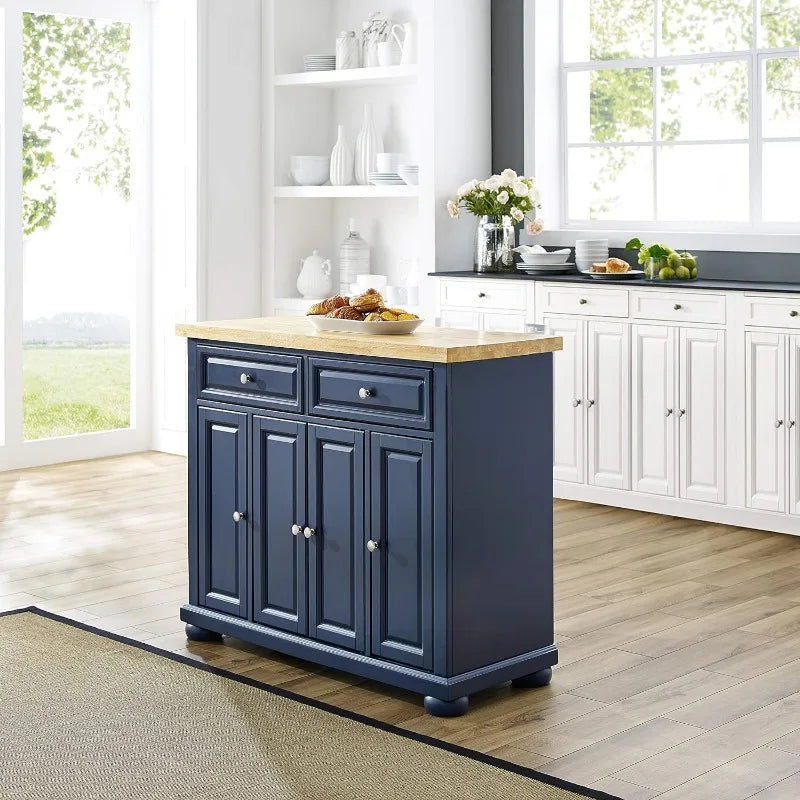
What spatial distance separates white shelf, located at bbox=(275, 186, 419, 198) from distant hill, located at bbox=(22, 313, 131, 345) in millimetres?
1119

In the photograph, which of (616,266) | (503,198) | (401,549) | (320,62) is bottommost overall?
(401,549)

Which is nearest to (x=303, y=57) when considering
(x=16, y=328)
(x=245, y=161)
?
(x=245, y=161)

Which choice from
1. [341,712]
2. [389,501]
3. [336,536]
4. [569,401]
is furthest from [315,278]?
[341,712]

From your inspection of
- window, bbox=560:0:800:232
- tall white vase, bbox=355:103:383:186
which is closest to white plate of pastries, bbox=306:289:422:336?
window, bbox=560:0:800:232

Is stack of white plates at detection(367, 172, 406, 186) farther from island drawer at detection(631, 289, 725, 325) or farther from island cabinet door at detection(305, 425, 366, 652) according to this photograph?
island cabinet door at detection(305, 425, 366, 652)

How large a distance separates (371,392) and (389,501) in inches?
11.1

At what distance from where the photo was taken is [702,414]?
554 centimetres

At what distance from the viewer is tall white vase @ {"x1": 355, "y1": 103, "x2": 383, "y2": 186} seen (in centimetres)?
695

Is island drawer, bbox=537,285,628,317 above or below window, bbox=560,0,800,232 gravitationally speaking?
below

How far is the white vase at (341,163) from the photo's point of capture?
23.0ft

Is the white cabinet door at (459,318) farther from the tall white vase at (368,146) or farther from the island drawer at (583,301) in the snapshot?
the tall white vase at (368,146)

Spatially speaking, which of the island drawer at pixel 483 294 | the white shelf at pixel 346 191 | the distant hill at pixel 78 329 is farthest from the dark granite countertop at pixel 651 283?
the distant hill at pixel 78 329

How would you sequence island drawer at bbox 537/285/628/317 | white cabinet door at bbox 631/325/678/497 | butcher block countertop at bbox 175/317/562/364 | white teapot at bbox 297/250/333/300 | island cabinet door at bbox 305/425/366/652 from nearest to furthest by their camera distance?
butcher block countertop at bbox 175/317/562/364
island cabinet door at bbox 305/425/366/652
white cabinet door at bbox 631/325/678/497
island drawer at bbox 537/285/628/317
white teapot at bbox 297/250/333/300

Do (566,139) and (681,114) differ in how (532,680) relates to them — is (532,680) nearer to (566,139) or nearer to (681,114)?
(681,114)
